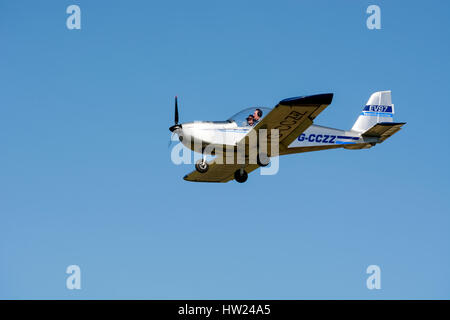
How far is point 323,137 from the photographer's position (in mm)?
21359

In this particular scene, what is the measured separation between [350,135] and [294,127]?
3.43 metres

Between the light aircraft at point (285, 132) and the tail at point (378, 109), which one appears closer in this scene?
the light aircraft at point (285, 132)

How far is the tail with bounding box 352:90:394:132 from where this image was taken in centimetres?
2316

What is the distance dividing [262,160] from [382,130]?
4.53 meters

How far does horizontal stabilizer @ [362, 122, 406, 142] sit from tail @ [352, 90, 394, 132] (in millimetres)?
1190

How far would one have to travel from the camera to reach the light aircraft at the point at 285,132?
18489 mm

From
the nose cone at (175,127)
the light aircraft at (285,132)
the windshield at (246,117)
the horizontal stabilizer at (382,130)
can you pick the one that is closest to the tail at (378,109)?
the light aircraft at (285,132)

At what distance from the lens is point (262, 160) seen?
2028cm

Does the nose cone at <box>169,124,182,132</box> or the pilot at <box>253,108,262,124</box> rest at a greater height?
the pilot at <box>253,108,262,124</box>

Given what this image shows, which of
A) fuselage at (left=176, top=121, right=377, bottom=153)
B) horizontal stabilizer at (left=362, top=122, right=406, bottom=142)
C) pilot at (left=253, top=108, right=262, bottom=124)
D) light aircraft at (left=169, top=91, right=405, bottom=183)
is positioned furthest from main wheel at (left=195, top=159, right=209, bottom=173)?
horizontal stabilizer at (left=362, top=122, right=406, bottom=142)

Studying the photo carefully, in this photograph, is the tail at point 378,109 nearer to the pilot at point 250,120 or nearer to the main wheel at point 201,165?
the pilot at point 250,120

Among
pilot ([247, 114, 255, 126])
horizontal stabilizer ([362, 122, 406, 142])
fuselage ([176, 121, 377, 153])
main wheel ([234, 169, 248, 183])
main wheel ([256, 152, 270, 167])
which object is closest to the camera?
fuselage ([176, 121, 377, 153])

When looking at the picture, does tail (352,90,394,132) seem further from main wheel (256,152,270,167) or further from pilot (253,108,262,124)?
pilot (253,108,262,124)
